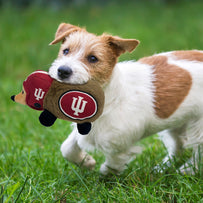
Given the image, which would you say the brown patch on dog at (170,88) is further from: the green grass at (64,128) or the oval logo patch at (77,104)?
the oval logo patch at (77,104)

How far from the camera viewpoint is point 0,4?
10773mm

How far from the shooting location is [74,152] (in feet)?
10.7

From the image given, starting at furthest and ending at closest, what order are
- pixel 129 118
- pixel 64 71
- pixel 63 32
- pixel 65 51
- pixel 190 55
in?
pixel 190 55, pixel 63 32, pixel 129 118, pixel 65 51, pixel 64 71

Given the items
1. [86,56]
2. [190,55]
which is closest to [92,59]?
[86,56]

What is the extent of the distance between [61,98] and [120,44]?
73 centimetres

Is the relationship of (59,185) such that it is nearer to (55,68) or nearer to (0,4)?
(55,68)

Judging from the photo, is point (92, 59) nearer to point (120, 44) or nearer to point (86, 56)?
point (86, 56)

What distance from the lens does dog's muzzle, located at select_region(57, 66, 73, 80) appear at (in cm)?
252

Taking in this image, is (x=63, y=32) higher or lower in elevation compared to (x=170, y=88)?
higher

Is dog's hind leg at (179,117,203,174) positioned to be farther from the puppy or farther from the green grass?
the green grass

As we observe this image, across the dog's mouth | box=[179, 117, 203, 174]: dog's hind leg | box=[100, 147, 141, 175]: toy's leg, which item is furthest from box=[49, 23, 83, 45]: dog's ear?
box=[179, 117, 203, 174]: dog's hind leg

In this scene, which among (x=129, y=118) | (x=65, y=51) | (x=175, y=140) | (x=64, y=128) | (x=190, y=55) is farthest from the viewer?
(x=64, y=128)

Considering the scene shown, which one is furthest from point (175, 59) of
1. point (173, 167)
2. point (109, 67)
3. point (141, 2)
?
point (141, 2)

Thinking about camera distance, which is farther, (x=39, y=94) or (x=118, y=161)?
(x=118, y=161)
